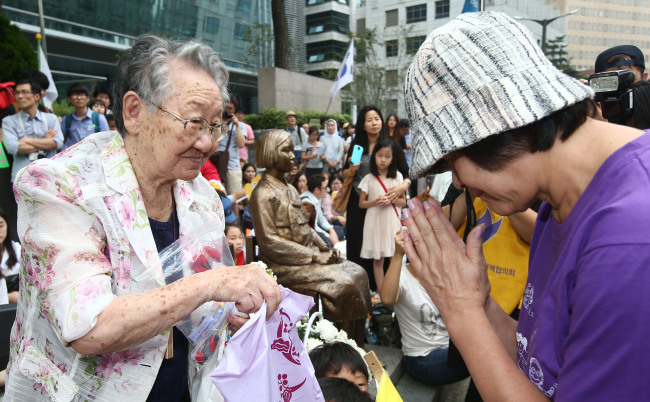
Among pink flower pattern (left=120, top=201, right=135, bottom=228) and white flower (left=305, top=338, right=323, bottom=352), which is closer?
pink flower pattern (left=120, top=201, right=135, bottom=228)

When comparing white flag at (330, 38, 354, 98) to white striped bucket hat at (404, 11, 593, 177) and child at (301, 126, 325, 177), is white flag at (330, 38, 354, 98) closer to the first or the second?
child at (301, 126, 325, 177)

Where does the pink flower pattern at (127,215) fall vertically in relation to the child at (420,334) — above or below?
above

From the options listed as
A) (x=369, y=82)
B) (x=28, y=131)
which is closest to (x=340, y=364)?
(x=28, y=131)

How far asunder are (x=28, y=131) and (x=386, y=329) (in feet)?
15.5

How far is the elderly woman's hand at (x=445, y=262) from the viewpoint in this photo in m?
1.25

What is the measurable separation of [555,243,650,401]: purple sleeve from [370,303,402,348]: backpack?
3516 millimetres

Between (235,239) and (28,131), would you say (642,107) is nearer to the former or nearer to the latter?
(235,239)

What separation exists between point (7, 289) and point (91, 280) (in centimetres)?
342

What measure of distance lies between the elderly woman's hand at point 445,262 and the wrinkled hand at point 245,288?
44 centimetres

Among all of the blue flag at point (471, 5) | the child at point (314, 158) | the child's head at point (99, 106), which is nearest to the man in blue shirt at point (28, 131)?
the child's head at point (99, 106)

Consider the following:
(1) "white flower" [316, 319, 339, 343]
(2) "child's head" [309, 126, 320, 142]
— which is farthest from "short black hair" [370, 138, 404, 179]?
(2) "child's head" [309, 126, 320, 142]

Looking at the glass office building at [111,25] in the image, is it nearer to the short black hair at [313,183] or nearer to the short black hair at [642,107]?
the short black hair at [313,183]

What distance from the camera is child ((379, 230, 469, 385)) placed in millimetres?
3449

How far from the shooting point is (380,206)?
5.48 meters
